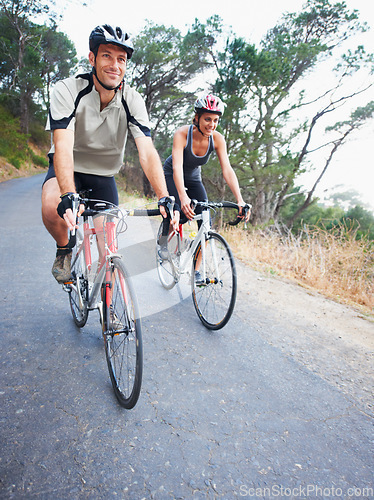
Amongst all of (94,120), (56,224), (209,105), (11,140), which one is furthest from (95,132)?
(11,140)

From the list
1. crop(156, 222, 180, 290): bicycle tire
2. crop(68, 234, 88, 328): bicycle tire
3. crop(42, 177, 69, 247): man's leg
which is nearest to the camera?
crop(42, 177, 69, 247): man's leg

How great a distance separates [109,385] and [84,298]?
82 cm

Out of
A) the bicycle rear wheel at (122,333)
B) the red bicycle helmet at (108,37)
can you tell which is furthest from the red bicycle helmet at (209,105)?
the bicycle rear wheel at (122,333)

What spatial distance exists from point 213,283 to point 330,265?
3320mm

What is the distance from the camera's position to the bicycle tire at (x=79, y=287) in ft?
8.74

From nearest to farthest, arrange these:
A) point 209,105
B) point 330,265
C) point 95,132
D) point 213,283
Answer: point 95,132, point 213,283, point 209,105, point 330,265

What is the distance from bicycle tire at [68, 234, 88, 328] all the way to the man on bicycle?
11 cm

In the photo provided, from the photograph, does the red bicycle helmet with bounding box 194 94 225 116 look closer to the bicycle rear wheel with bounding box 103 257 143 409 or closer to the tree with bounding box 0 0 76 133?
the bicycle rear wheel with bounding box 103 257 143 409

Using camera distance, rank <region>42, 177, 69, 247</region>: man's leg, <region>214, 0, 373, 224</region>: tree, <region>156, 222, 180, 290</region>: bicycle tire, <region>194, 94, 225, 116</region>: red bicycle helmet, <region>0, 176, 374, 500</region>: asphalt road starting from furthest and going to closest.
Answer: <region>214, 0, 373, 224</region>: tree < <region>156, 222, 180, 290</region>: bicycle tire < <region>194, 94, 225, 116</region>: red bicycle helmet < <region>42, 177, 69, 247</region>: man's leg < <region>0, 176, 374, 500</region>: asphalt road

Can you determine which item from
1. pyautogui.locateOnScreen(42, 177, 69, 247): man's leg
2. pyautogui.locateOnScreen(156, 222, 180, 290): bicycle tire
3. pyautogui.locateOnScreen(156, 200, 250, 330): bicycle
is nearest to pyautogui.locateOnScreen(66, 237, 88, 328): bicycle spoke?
pyautogui.locateOnScreen(42, 177, 69, 247): man's leg

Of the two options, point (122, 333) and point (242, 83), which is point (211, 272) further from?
point (242, 83)

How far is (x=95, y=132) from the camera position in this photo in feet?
8.05

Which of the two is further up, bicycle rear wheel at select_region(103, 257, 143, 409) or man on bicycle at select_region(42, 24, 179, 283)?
man on bicycle at select_region(42, 24, 179, 283)

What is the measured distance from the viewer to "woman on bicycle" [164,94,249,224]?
3.31 metres
